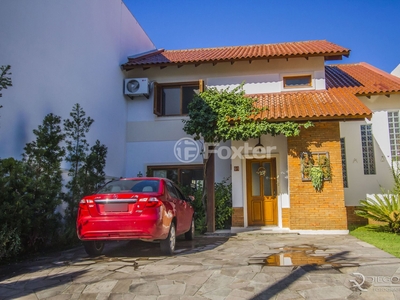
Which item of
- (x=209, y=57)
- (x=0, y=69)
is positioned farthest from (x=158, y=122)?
(x=0, y=69)

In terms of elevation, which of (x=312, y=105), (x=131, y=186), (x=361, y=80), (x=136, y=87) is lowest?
(x=131, y=186)

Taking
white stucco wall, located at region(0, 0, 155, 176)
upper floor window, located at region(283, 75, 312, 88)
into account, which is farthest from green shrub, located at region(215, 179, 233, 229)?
upper floor window, located at region(283, 75, 312, 88)

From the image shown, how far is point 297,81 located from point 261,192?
436cm

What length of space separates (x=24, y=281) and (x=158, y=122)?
8.24 meters

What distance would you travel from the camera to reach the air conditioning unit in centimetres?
1215

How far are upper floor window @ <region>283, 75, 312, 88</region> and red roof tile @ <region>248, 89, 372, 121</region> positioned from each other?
1.29 ft

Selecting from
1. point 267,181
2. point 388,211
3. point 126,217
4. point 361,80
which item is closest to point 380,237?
point 388,211

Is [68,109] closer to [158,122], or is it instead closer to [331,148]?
[158,122]

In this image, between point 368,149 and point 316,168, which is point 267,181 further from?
point 368,149

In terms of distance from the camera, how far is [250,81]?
1205 centimetres

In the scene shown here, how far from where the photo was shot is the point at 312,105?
10.1 metres

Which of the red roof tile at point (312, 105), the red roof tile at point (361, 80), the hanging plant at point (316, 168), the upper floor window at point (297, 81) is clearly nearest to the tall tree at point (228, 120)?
the red roof tile at point (312, 105)

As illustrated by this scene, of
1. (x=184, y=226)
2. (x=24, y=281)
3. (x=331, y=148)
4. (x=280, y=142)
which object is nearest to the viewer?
(x=24, y=281)

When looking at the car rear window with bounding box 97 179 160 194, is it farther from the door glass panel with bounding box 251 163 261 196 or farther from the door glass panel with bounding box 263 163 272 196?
the door glass panel with bounding box 263 163 272 196
